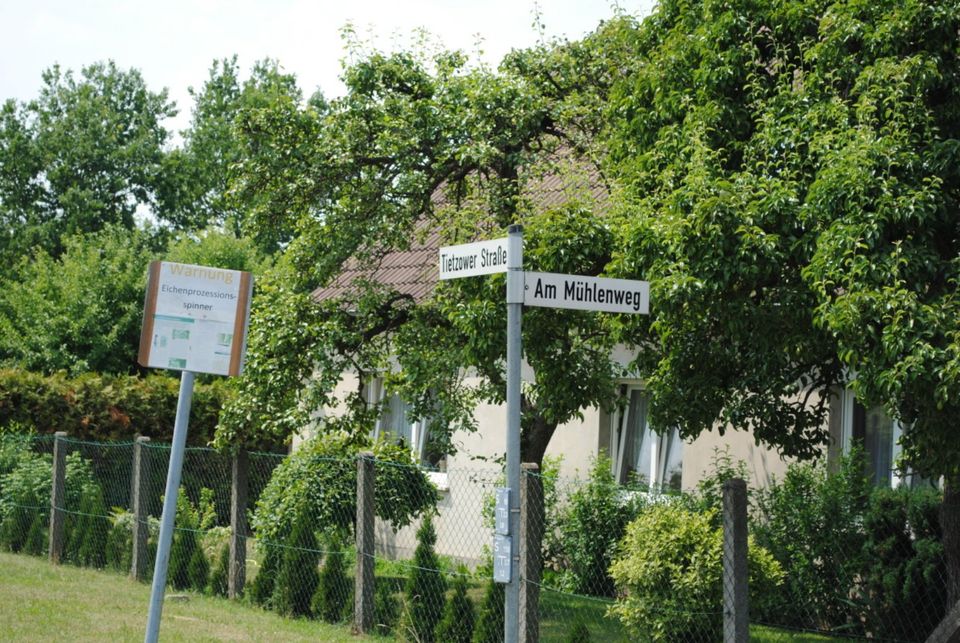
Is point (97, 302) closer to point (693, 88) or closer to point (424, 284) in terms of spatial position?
point (424, 284)

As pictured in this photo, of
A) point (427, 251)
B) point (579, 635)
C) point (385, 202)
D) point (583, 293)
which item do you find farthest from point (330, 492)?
point (427, 251)

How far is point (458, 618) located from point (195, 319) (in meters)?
3.60

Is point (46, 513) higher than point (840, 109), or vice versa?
point (840, 109)

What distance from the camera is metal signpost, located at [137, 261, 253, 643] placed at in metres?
6.82

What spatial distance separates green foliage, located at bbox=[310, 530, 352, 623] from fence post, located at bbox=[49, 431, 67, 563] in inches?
195

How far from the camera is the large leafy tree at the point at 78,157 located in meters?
43.5

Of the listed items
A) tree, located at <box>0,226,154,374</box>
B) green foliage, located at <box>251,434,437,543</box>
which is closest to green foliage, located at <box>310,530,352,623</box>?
green foliage, located at <box>251,434,437,543</box>

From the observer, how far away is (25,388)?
1880 cm

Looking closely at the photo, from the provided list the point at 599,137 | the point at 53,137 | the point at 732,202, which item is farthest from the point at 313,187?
the point at 53,137

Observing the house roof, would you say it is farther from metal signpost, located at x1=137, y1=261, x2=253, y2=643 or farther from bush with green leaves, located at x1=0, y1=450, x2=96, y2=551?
bush with green leaves, located at x1=0, y1=450, x2=96, y2=551

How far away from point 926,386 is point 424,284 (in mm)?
9896

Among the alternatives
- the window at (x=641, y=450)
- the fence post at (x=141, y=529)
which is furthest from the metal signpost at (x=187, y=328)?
the window at (x=641, y=450)

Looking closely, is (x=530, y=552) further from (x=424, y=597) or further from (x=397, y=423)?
(x=397, y=423)

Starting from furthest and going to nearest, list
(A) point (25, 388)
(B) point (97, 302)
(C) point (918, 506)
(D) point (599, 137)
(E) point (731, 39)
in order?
(B) point (97, 302), (A) point (25, 388), (D) point (599, 137), (C) point (918, 506), (E) point (731, 39)
